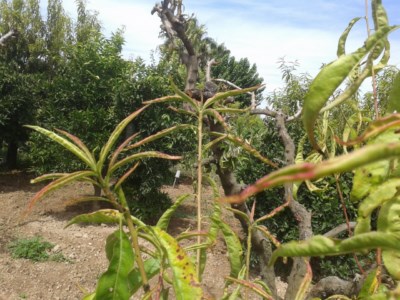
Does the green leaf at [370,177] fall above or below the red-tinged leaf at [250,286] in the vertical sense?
above

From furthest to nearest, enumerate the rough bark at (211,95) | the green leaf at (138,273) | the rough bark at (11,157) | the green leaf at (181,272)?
the rough bark at (11,157) < the rough bark at (211,95) < the green leaf at (138,273) < the green leaf at (181,272)

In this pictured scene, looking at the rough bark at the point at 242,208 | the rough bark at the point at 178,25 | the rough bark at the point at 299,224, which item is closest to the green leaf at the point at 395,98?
the rough bark at the point at 299,224

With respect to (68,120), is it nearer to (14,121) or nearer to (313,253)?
(14,121)

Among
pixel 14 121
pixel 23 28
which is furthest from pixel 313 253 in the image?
pixel 23 28

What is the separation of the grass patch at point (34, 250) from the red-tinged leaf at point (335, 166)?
4.45m

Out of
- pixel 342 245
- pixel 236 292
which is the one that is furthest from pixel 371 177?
pixel 236 292

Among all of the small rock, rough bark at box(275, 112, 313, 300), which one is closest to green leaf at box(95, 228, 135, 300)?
rough bark at box(275, 112, 313, 300)

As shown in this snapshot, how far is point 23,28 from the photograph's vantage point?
32.2 feet

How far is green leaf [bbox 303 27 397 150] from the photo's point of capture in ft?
0.95

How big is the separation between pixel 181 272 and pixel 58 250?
4416 millimetres

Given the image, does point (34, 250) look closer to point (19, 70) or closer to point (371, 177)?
point (371, 177)

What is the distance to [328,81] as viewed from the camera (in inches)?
11.7

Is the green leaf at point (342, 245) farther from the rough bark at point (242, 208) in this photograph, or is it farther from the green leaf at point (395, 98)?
the rough bark at point (242, 208)

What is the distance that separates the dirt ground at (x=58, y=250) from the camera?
12.1 ft
